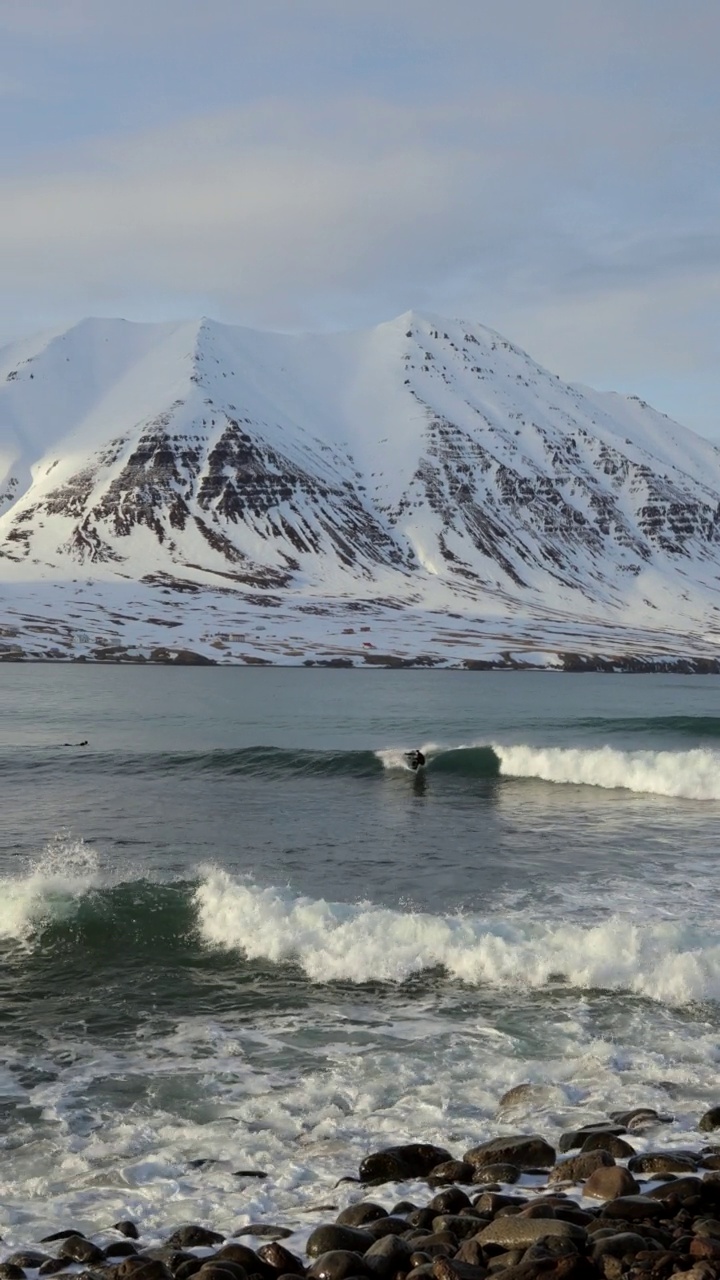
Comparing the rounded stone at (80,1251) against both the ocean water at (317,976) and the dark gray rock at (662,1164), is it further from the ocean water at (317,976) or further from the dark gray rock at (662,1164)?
the dark gray rock at (662,1164)

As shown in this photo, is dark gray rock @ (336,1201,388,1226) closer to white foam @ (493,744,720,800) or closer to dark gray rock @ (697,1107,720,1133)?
dark gray rock @ (697,1107,720,1133)

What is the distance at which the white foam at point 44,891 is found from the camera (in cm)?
2475

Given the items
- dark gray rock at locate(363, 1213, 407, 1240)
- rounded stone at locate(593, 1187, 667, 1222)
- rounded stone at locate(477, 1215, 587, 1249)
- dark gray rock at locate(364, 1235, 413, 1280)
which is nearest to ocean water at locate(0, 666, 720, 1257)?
dark gray rock at locate(363, 1213, 407, 1240)

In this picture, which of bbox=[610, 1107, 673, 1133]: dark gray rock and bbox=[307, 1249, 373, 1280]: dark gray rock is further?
bbox=[610, 1107, 673, 1133]: dark gray rock

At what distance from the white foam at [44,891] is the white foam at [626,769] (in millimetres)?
26257

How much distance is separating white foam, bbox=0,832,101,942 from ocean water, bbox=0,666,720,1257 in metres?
0.08

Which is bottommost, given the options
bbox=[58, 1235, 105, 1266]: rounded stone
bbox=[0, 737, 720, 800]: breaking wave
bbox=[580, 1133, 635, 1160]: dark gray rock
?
bbox=[58, 1235, 105, 1266]: rounded stone

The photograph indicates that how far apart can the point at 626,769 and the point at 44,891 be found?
30.6 metres

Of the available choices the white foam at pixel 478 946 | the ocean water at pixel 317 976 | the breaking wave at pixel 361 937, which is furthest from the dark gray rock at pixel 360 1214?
the white foam at pixel 478 946

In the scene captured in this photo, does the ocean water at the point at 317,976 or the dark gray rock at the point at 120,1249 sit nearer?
the dark gray rock at the point at 120,1249

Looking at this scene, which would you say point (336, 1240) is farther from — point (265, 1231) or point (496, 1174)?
point (496, 1174)

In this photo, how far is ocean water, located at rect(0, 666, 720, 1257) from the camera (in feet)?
47.5

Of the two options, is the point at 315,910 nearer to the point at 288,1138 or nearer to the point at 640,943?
the point at 640,943

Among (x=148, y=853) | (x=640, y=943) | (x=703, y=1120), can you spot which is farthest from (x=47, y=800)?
(x=703, y=1120)
